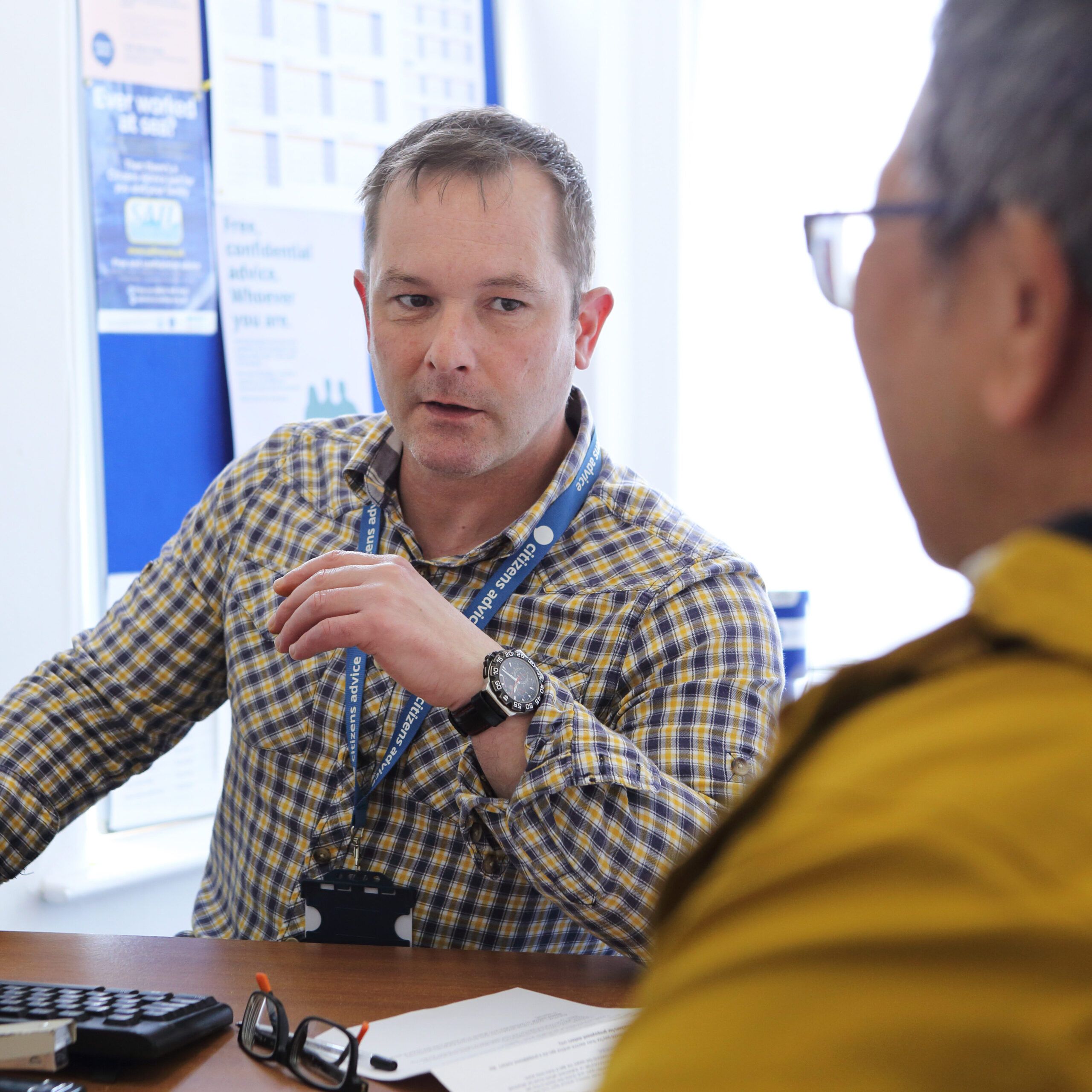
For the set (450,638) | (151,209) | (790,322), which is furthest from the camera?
(790,322)

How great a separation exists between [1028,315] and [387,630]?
0.85 meters

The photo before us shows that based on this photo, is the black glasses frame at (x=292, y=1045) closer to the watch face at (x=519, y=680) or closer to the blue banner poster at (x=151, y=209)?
the watch face at (x=519, y=680)

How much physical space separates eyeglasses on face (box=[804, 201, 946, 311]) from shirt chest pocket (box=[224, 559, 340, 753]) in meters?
1.00

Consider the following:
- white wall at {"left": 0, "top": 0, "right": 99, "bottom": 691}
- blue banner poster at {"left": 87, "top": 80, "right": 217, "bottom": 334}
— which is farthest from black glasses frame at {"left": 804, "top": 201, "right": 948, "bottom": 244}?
blue banner poster at {"left": 87, "top": 80, "right": 217, "bottom": 334}

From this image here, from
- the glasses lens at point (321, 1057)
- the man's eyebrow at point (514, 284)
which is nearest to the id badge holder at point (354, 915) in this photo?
the glasses lens at point (321, 1057)

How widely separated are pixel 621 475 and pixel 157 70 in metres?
1.65

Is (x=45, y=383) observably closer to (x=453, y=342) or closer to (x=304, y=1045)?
(x=453, y=342)

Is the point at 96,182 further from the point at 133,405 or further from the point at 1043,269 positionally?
the point at 1043,269

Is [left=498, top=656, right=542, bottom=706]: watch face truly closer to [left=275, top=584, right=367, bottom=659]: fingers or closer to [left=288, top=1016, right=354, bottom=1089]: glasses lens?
[left=275, top=584, right=367, bottom=659]: fingers

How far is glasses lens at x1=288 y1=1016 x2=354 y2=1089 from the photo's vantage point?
906 mm

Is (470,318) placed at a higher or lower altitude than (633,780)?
higher

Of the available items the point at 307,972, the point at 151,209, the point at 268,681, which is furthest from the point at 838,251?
the point at 151,209

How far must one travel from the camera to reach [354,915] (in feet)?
4.27

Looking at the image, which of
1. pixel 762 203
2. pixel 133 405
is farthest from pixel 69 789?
pixel 762 203
